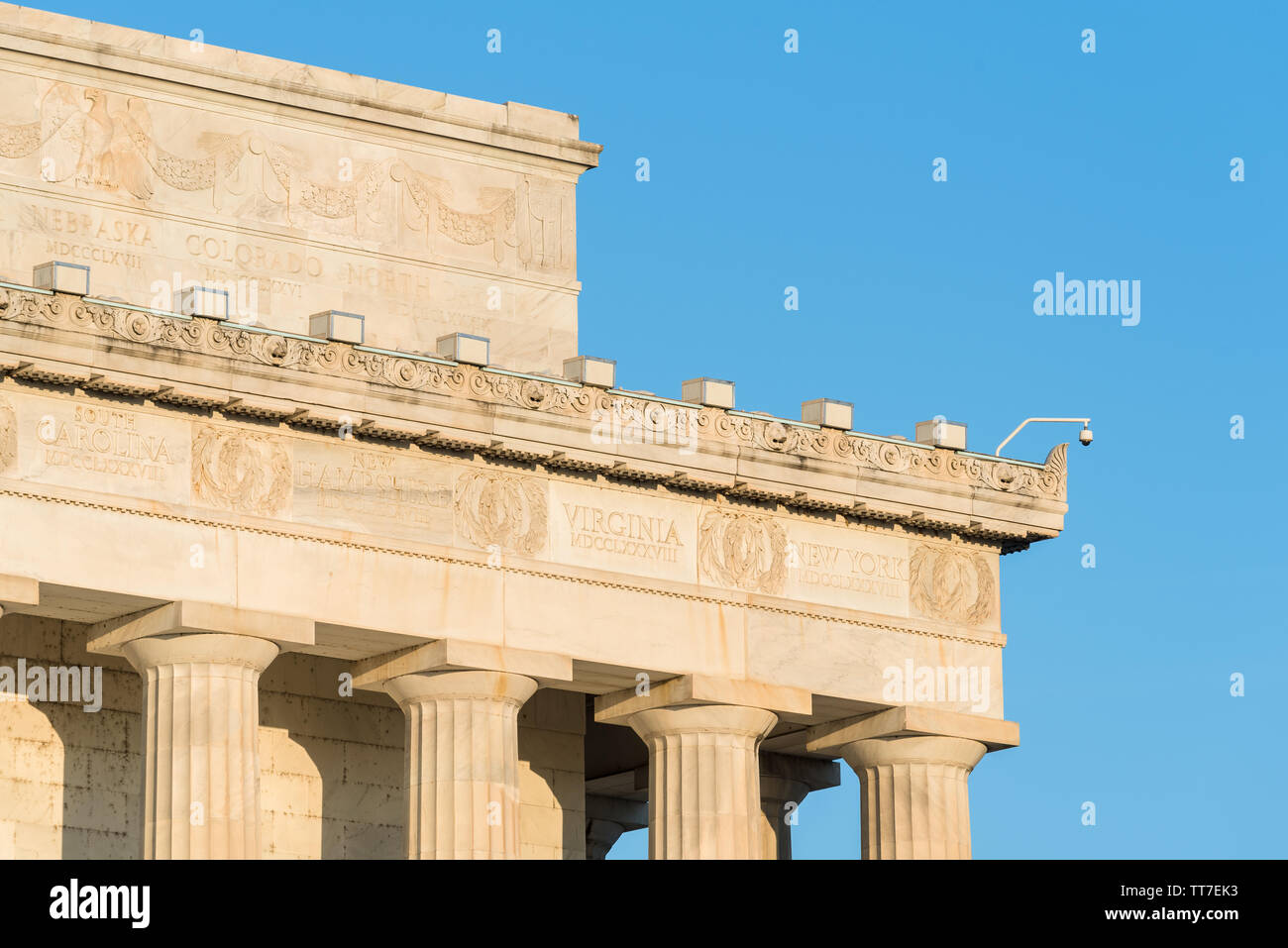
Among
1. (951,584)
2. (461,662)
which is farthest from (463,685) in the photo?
(951,584)

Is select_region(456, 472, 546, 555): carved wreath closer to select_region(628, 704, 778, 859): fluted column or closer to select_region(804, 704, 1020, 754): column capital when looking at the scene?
select_region(628, 704, 778, 859): fluted column

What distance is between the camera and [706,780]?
6888 cm

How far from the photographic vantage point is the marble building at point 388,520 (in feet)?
Answer: 203

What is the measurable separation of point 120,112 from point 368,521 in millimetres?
10772

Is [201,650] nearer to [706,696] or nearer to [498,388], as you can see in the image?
[498,388]

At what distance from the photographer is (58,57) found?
67.7 meters

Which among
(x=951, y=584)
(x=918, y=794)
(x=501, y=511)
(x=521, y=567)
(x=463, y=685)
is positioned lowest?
(x=918, y=794)

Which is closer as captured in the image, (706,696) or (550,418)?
(550,418)

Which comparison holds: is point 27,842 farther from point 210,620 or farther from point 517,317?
point 517,317

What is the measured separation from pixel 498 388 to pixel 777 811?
17.1 m

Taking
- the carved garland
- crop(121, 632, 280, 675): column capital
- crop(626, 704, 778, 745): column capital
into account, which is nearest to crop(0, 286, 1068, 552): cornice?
the carved garland

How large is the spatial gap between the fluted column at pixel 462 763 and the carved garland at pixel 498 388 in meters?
5.58

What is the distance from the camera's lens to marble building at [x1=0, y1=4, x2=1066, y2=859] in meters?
61.9

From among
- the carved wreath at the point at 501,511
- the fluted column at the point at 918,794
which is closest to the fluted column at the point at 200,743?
the carved wreath at the point at 501,511
